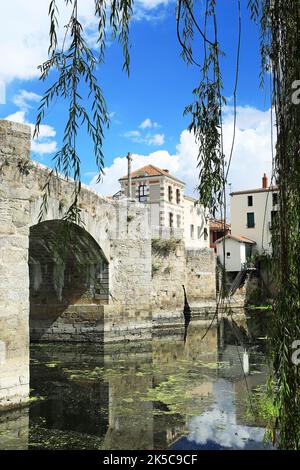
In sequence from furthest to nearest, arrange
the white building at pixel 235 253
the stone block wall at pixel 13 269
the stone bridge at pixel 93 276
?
the white building at pixel 235 253 → the stone bridge at pixel 93 276 → the stone block wall at pixel 13 269

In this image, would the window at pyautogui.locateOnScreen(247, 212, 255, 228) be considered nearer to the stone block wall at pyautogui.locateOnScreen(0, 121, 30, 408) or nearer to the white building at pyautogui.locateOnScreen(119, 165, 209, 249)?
the white building at pyautogui.locateOnScreen(119, 165, 209, 249)

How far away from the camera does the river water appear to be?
18.1 feet

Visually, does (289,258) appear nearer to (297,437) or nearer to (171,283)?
(297,437)

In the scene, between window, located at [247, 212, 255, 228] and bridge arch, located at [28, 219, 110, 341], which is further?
window, located at [247, 212, 255, 228]

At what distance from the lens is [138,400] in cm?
735

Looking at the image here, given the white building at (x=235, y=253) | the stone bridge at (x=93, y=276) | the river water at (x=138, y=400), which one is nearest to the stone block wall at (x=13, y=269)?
the river water at (x=138, y=400)

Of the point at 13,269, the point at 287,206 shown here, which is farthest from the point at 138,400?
the point at 287,206

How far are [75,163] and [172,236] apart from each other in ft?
52.1

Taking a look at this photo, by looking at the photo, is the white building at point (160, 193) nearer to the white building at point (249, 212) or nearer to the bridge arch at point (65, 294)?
the white building at point (249, 212)

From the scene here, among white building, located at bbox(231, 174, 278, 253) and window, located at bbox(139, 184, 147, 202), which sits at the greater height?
window, located at bbox(139, 184, 147, 202)

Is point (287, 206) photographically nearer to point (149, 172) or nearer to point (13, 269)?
point (13, 269)

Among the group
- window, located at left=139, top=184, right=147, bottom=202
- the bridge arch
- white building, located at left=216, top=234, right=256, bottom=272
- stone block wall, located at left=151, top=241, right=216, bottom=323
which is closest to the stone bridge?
the bridge arch

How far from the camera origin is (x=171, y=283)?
17484mm

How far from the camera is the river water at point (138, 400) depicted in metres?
5.52
